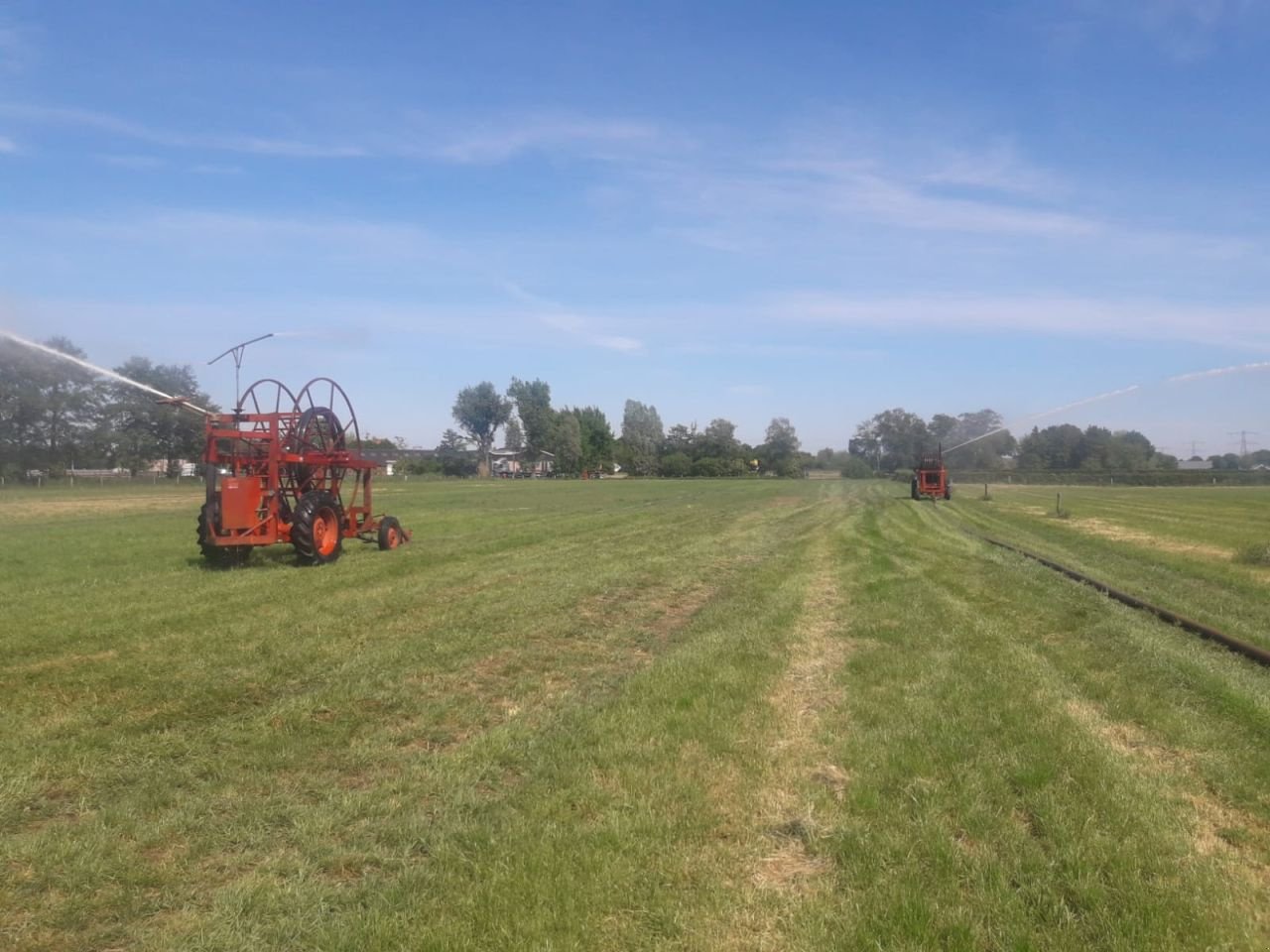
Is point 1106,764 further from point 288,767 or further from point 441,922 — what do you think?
point 288,767

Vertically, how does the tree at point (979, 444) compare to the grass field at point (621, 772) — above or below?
above

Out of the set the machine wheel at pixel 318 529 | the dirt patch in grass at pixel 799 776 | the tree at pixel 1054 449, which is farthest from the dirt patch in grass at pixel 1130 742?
the tree at pixel 1054 449

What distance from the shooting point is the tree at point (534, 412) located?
470 feet

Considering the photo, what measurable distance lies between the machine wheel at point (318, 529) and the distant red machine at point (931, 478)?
38.5 metres

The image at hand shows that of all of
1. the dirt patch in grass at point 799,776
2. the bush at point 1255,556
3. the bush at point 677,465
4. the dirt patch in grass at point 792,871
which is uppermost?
the bush at point 677,465

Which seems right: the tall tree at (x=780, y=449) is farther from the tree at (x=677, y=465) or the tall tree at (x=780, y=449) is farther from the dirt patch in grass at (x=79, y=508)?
the dirt patch in grass at (x=79, y=508)

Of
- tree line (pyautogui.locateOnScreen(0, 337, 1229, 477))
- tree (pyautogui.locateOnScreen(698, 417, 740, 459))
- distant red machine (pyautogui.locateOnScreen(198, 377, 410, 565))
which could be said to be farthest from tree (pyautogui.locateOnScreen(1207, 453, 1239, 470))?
distant red machine (pyautogui.locateOnScreen(198, 377, 410, 565))

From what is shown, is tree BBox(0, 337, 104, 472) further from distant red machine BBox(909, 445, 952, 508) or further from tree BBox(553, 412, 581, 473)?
tree BBox(553, 412, 581, 473)

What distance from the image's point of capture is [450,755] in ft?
20.1

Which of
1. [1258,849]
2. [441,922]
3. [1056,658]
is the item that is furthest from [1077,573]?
[441,922]

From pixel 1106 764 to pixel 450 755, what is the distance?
13.9 feet

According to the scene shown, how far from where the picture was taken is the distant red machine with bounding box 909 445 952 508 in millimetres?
49406

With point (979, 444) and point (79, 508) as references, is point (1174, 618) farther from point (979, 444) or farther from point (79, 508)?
point (979, 444)

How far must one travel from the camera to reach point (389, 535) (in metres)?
19.1
